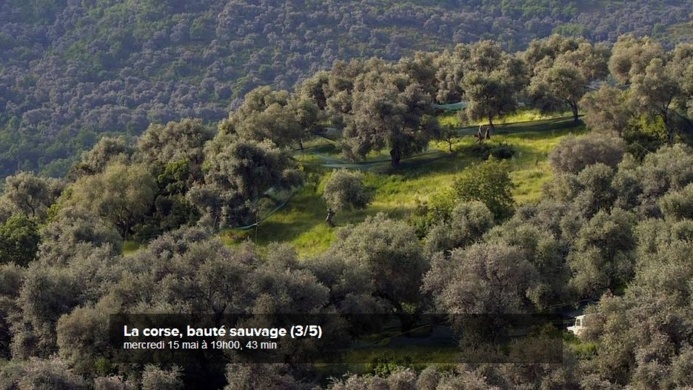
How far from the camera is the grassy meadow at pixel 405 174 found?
65625 millimetres

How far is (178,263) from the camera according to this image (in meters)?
46.6

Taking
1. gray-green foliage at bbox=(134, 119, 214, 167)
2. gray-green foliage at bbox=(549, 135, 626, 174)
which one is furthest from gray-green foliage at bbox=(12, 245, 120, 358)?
gray-green foliage at bbox=(549, 135, 626, 174)

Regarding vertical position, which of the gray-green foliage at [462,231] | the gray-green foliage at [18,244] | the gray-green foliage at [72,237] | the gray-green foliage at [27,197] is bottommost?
the gray-green foliage at [27,197]

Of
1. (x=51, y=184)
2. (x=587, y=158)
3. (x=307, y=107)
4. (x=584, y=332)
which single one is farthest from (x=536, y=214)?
(x=51, y=184)

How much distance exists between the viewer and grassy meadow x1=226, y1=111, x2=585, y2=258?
65625 millimetres

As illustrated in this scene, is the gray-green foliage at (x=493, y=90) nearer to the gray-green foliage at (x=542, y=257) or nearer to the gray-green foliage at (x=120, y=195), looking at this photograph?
the gray-green foliage at (x=542, y=257)

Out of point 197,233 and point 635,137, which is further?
point 635,137

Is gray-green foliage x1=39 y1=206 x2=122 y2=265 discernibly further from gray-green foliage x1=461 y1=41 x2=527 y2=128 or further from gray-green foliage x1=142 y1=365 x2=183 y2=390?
gray-green foliage x1=461 y1=41 x2=527 y2=128

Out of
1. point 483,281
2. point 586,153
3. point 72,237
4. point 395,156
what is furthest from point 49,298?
point 586,153

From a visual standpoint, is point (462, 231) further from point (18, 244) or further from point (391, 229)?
point (18, 244)

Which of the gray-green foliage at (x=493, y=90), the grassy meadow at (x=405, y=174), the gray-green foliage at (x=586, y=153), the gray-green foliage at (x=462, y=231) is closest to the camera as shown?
the gray-green foliage at (x=462, y=231)

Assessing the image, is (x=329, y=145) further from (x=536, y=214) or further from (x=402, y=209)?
(x=536, y=214)

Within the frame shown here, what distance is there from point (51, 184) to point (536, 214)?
1923 inches

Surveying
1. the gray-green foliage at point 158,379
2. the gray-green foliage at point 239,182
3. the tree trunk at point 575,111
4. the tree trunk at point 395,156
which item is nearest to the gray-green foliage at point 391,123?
the tree trunk at point 395,156
